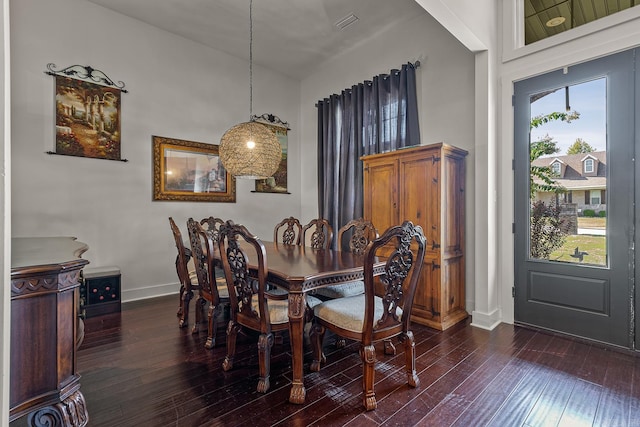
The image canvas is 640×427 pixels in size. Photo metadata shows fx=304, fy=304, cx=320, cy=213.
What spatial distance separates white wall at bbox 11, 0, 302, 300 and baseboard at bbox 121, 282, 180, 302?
0.01 metres

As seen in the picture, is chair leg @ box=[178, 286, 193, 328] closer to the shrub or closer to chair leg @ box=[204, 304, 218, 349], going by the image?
chair leg @ box=[204, 304, 218, 349]

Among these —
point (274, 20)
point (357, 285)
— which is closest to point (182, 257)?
point (357, 285)

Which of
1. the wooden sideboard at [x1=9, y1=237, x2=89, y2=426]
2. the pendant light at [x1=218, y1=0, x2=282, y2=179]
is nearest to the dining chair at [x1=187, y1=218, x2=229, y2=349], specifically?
the pendant light at [x1=218, y1=0, x2=282, y2=179]

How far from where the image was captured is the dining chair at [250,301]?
75.7 inches

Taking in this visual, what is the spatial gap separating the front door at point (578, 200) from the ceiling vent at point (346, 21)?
7.00 feet

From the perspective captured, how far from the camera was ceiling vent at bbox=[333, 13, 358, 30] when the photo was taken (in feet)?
12.7

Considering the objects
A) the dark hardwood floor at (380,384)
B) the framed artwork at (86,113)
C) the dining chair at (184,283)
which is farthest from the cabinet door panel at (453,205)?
the framed artwork at (86,113)

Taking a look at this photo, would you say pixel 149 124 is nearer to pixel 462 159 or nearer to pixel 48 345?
pixel 48 345

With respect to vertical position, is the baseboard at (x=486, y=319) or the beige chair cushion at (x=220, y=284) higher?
the beige chair cushion at (x=220, y=284)

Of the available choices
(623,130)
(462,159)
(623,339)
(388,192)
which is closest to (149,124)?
(388,192)

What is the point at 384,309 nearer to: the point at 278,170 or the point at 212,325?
the point at 212,325

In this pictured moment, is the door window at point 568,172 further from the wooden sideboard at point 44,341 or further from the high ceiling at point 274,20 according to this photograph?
the wooden sideboard at point 44,341

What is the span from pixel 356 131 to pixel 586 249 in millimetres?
2942

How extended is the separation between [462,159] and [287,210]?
3.07m
